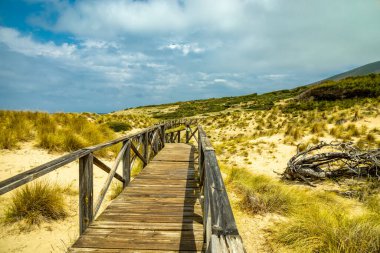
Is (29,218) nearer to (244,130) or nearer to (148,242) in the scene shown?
(148,242)

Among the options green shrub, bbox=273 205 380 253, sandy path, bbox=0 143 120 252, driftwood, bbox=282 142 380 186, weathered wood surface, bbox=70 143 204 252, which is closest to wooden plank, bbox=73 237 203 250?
weathered wood surface, bbox=70 143 204 252

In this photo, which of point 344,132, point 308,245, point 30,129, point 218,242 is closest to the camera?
point 218,242

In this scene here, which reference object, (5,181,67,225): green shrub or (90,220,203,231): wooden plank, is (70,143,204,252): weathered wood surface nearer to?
(90,220,203,231): wooden plank

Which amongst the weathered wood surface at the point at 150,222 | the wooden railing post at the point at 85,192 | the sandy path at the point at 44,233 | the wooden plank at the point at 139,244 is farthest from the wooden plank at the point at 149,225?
the sandy path at the point at 44,233

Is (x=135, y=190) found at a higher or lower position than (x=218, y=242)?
lower

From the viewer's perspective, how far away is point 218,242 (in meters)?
1.14

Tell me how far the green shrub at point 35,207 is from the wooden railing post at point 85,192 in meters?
1.84

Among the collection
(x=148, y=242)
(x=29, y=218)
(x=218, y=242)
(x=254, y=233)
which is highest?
(x=218, y=242)

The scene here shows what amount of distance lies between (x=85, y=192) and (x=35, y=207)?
2.16 metres

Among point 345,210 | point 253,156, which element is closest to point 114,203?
point 345,210

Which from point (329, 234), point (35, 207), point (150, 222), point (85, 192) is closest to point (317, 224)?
point (329, 234)

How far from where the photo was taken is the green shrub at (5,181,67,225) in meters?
4.21

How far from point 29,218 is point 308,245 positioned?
4718mm

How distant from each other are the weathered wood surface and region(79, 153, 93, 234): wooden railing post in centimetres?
12
